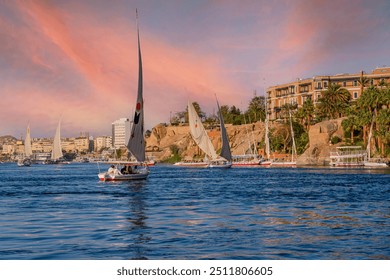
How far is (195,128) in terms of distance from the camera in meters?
106

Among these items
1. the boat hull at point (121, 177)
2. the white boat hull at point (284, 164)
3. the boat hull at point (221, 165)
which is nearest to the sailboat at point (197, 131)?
the boat hull at point (221, 165)

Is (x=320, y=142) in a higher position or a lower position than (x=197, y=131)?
lower

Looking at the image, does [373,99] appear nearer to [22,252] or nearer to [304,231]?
[304,231]

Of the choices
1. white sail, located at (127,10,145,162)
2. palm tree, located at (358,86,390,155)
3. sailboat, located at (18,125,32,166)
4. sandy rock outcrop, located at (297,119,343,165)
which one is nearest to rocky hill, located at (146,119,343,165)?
sandy rock outcrop, located at (297,119,343,165)

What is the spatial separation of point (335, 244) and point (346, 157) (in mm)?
77120

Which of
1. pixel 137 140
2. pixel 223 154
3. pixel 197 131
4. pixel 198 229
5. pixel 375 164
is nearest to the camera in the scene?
pixel 198 229

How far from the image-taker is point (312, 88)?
132500 mm

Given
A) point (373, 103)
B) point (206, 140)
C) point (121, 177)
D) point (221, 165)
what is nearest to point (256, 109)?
point (206, 140)

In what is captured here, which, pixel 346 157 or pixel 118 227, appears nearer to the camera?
pixel 118 227

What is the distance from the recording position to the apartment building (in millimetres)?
126188

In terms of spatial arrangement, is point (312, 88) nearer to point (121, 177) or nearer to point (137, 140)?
point (121, 177)
